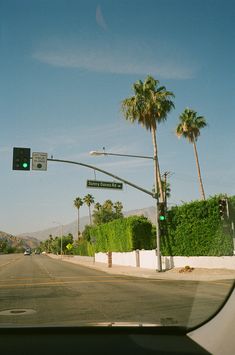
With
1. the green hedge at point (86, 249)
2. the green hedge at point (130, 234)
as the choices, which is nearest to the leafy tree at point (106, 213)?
the green hedge at point (86, 249)

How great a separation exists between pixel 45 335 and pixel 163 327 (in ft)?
3.96

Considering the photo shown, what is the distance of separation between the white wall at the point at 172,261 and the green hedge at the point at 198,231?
36 cm

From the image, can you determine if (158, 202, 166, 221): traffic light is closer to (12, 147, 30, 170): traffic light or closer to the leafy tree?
(12, 147, 30, 170): traffic light

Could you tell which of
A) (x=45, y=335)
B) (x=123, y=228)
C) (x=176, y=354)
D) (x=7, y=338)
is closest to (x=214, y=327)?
(x=176, y=354)

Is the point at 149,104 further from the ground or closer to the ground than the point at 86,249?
further from the ground

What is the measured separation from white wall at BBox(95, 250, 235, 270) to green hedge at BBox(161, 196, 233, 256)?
1.17 ft

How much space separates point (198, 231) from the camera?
29.2 m

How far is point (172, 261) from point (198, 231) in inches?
158

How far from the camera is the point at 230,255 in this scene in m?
25.9

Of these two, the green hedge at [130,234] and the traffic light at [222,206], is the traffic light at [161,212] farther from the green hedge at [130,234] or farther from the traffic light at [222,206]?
the green hedge at [130,234]

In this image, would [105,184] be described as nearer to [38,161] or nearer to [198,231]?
[38,161]

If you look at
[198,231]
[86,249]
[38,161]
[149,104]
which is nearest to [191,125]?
[149,104]

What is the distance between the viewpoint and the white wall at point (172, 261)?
26.3m

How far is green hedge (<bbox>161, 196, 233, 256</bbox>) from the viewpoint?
87.7 ft
